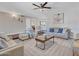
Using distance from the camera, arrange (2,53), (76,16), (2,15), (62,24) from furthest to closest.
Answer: (62,24) → (2,15) → (76,16) → (2,53)

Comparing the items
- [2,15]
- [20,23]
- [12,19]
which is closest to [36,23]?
[20,23]

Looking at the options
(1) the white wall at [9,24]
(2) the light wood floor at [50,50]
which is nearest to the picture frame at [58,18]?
(2) the light wood floor at [50,50]

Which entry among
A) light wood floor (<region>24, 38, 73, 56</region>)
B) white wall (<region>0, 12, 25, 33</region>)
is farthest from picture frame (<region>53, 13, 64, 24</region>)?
white wall (<region>0, 12, 25, 33</region>)

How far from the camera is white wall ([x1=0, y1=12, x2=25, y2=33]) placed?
6.03 meters

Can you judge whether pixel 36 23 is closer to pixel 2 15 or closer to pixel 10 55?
pixel 2 15

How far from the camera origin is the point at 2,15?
6059 millimetres

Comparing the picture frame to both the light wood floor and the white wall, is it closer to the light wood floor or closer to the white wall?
the light wood floor

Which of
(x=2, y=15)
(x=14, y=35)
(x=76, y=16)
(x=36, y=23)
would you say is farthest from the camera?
(x=36, y=23)

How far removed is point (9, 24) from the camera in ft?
21.5

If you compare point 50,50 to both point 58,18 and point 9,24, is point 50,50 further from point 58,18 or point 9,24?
point 9,24

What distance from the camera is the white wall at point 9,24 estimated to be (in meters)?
6.03

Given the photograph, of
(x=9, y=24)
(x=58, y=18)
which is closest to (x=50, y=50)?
(x=58, y=18)

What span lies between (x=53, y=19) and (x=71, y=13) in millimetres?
1714

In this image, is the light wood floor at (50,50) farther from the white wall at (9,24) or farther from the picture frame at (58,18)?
the picture frame at (58,18)
